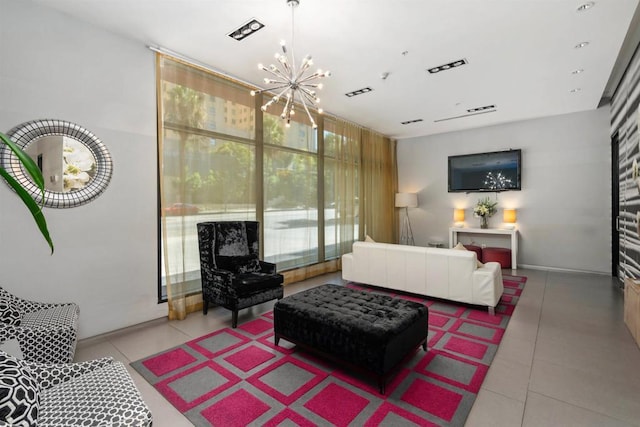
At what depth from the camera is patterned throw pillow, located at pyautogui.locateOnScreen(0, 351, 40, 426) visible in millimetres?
988

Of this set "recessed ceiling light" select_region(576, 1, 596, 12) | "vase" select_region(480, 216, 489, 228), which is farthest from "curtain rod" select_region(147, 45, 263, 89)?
"vase" select_region(480, 216, 489, 228)

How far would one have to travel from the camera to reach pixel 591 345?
289cm

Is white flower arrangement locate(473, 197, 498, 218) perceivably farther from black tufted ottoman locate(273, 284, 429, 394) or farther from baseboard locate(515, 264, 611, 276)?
black tufted ottoman locate(273, 284, 429, 394)

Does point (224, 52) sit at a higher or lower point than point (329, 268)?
higher

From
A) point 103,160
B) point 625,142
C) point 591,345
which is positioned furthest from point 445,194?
point 103,160

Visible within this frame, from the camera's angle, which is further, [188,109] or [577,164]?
[577,164]

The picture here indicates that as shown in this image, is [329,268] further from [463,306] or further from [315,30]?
[315,30]

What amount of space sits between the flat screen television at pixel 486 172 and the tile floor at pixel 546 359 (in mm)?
2765

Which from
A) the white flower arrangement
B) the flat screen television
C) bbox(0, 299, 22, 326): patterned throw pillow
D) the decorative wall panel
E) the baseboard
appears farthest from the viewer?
the white flower arrangement

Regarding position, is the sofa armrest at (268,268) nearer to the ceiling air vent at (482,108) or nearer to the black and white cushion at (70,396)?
the black and white cushion at (70,396)

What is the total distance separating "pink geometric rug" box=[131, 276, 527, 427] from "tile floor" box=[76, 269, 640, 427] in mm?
119

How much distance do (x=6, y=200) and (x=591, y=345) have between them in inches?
206

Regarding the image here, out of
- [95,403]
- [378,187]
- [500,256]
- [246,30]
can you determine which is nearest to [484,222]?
[500,256]

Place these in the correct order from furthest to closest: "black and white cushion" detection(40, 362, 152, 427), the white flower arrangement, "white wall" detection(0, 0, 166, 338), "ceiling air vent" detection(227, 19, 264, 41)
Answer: the white flower arrangement, "ceiling air vent" detection(227, 19, 264, 41), "white wall" detection(0, 0, 166, 338), "black and white cushion" detection(40, 362, 152, 427)
